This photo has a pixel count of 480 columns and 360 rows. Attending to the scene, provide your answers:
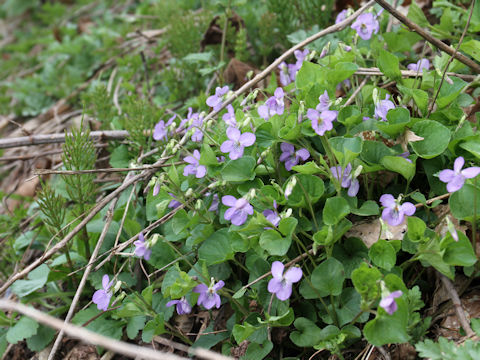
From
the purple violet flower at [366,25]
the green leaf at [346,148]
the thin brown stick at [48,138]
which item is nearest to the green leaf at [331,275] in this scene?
the green leaf at [346,148]

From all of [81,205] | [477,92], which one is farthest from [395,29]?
[81,205]

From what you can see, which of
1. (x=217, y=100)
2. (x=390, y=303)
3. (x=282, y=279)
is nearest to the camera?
(x=390, y=303)

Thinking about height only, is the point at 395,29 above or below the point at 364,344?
above

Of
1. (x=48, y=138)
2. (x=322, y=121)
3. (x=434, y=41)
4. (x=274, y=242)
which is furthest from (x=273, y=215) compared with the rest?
(x=48, y=138)

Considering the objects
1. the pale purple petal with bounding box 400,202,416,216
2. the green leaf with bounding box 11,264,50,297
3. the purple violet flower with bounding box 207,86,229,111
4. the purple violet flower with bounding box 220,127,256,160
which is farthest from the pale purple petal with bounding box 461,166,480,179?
the green leaf with bounding box 11,264,50,297

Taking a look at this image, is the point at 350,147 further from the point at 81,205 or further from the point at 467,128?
the point at 81,205

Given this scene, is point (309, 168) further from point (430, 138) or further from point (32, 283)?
point (32, 283)
